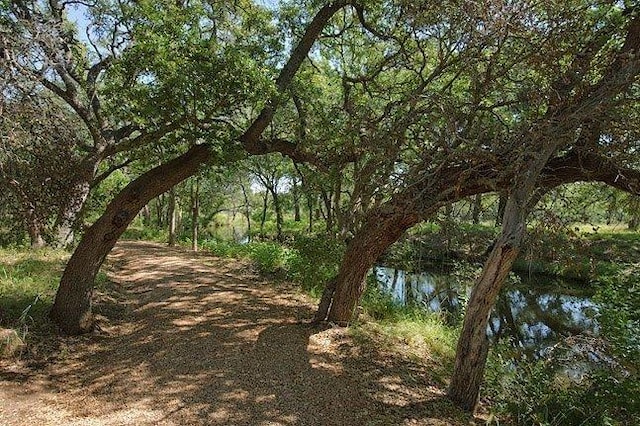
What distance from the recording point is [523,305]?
13469 mm

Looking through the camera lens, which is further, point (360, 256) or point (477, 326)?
point (360, 256)

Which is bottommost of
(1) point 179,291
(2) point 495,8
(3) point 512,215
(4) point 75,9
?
(1) point 179,291

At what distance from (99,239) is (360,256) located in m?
4.00

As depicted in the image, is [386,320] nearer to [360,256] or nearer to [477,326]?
[360,256]

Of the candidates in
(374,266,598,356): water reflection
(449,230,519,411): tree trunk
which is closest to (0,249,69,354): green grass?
(449,230,519,411): tree trunk

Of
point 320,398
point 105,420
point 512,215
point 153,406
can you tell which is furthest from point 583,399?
point 105,420

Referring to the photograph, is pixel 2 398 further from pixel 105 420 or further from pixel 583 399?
pixel 583 399

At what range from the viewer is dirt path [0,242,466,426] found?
4.39m

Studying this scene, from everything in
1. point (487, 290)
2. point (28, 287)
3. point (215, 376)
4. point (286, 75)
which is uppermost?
point (286, 75)

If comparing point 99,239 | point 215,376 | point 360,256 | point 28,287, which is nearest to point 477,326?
point 360,256

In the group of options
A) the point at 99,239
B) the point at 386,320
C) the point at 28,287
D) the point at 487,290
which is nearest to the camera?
the point at 487,290

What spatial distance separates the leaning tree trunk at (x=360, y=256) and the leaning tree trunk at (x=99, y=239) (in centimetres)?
271

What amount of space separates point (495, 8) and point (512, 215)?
7.19 feet

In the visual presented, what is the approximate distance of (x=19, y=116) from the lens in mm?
4422
